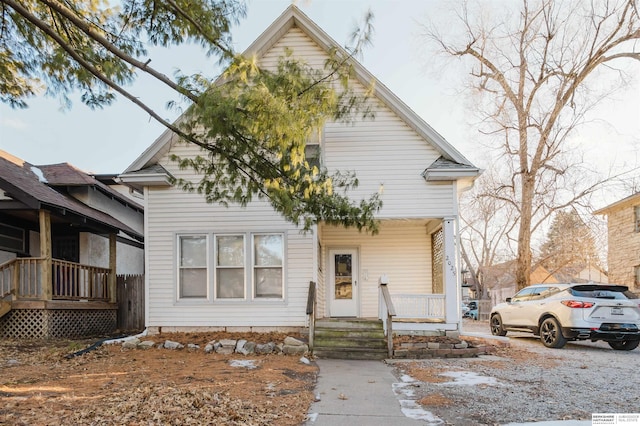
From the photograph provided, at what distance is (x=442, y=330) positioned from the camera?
33.5ft

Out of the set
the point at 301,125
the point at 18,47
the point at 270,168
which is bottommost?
the point at 270,168

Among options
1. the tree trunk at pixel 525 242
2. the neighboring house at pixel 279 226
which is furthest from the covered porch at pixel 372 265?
the tree trunk at pixel 525 242

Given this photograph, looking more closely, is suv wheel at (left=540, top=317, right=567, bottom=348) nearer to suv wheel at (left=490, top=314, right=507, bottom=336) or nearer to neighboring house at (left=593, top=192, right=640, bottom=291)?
suv wheel at (left=490, top=314, right=507, bottom=336)

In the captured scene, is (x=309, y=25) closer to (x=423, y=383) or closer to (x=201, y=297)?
(x=201, y=297)

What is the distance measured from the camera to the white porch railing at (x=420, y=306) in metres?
10.5

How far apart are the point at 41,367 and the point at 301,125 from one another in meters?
6.05

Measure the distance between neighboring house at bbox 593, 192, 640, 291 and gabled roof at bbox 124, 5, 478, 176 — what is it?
47.7 ft

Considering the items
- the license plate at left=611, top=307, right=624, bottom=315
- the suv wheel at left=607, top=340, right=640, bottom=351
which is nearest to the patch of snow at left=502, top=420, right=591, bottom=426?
the license plate at left=611, top=307, right=624, bottom=315

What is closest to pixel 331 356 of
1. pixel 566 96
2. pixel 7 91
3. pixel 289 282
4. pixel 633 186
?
pixel 289 282

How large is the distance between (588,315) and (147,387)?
892 cm

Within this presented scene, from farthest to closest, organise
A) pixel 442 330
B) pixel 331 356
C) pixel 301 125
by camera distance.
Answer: pixel 442 330 → pixel 331 356 → pixel 301 125

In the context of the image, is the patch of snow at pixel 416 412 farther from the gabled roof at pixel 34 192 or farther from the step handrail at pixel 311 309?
the gabled roof at pixel 34 192

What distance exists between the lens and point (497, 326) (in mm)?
12773

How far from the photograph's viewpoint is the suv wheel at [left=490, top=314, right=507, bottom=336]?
1258cm
